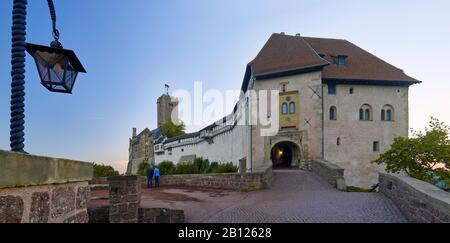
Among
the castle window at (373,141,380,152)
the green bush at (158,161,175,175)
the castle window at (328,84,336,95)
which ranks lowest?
the green bush at (158,161,175,175)

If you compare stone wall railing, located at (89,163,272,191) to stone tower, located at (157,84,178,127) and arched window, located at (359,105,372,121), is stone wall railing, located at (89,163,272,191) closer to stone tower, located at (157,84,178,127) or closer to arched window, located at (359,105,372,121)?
arched window, located at (359,105,372,121)

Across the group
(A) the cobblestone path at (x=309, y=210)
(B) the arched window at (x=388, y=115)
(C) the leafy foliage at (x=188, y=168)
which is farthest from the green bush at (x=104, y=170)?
(A) the cobblestone path at (x=309, y=210)

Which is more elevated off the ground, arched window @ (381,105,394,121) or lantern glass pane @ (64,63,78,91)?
arched window @ (381,105,394,121)

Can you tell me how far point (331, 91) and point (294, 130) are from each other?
15.6ft

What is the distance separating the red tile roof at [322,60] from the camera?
1024 inches

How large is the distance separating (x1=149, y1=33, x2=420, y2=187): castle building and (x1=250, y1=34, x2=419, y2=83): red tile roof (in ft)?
0.29

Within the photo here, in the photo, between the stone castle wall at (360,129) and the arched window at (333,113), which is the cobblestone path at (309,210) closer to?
the stone castle wall at (360,129)

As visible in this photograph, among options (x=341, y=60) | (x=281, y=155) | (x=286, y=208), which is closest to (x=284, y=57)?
(x=341, y=60)

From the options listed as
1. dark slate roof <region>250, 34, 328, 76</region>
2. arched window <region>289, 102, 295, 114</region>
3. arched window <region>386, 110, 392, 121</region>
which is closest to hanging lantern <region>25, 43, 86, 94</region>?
dark slate roof <region>250, 34, 328, 76</region>

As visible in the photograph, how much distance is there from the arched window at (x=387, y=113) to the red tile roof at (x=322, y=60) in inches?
97.4

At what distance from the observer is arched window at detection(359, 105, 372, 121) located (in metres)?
26.4

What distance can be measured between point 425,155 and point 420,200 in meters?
10.8

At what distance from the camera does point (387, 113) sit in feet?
88.3
